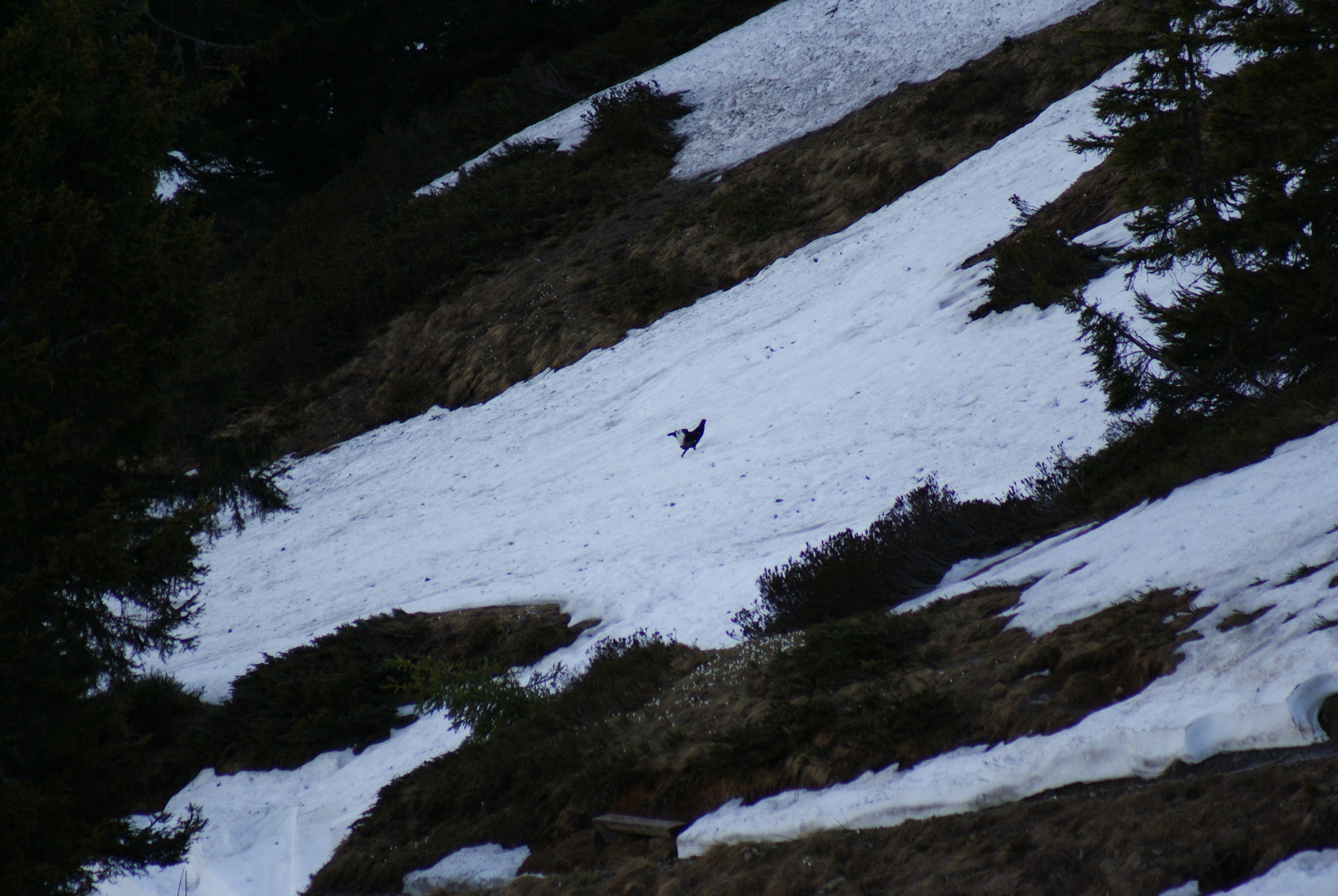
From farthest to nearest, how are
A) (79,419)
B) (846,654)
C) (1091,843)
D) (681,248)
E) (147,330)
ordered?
(681,248) < (147,330) < (79,419) < (846,654) < (1091,843)

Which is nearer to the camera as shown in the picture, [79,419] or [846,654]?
[846,654]

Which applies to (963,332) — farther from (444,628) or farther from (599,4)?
(599,4)

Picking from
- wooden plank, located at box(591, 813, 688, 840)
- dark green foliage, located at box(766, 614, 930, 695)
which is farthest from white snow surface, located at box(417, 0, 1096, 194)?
wooden plank, located at box(591, 813, 688, 840)

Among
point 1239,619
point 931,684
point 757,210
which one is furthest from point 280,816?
point 757,210

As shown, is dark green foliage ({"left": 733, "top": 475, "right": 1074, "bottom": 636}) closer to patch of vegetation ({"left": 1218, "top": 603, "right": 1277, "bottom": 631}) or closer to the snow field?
the snow field

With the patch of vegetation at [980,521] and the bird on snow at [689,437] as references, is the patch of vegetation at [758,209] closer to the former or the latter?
the bird on snow at [689,437]

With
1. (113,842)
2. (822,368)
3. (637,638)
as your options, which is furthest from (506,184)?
(113,842)

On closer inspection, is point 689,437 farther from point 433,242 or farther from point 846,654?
point 433,242
